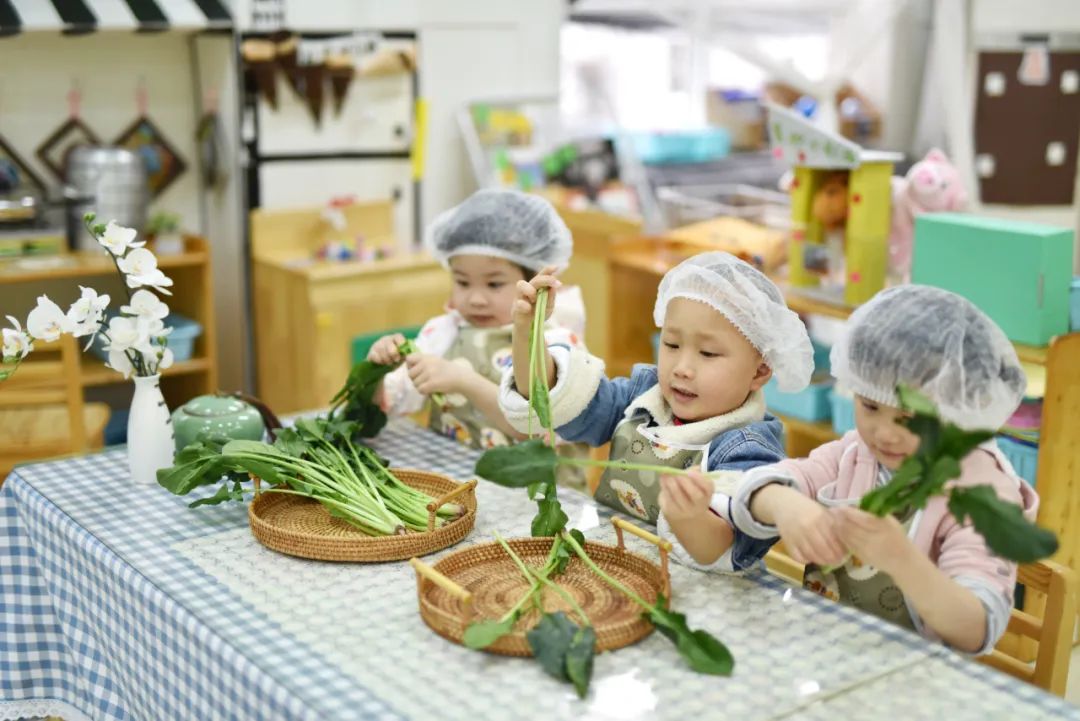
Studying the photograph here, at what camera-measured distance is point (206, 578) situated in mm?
2029

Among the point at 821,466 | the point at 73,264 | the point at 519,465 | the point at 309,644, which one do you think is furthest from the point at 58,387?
the point at 821,466

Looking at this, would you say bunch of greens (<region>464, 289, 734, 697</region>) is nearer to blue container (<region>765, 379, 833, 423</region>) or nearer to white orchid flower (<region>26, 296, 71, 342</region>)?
white orchid flower (<region>26, 296, 71, 342</region>)

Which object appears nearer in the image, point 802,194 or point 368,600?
point 368,600

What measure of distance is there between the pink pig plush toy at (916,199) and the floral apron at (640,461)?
5.56ft

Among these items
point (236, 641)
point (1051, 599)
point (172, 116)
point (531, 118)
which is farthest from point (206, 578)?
point (531, 118)

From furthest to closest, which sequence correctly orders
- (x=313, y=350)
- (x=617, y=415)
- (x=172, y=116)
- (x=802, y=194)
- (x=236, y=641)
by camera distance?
(x=172, y=116)
(x=313, y=350)
(x=802, y=194)
(x=617, y=415)
(x=236, y=641)

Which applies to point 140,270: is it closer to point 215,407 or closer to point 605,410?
point 215,407

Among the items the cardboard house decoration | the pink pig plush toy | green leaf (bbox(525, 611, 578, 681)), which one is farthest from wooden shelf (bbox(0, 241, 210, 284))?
green leaf (bbox(525, 611, 578, 681))

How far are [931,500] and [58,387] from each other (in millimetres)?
3346

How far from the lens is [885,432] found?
1846 millimetres

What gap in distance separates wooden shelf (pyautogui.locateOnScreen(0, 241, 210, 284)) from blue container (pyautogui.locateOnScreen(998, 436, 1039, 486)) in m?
2.99

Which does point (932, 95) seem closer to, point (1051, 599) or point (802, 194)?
point (802, 194)

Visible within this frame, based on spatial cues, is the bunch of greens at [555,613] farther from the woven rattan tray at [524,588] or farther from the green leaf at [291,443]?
the green leaf at [291,443]

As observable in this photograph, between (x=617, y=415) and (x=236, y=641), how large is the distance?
2.93 ft
